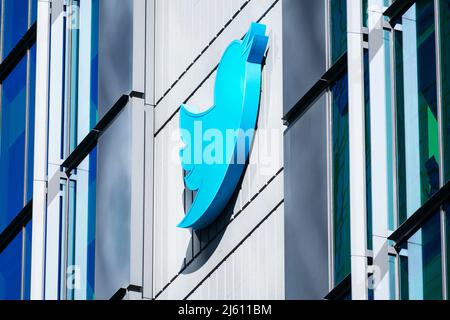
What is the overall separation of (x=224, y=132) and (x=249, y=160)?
62 cm

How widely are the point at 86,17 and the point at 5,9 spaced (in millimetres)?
3878

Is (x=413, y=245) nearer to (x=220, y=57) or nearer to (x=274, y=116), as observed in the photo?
(x=274, y=116)

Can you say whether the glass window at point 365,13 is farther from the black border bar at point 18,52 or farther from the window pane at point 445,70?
the black border bar at point 18,52

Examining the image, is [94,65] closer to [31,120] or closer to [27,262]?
[31,120]

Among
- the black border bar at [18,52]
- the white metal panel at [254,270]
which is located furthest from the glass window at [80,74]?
the white metal panel at [254,270]

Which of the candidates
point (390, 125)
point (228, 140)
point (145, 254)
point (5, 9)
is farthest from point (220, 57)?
point (5, 9)

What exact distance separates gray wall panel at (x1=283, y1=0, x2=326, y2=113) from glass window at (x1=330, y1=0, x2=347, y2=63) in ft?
0.81

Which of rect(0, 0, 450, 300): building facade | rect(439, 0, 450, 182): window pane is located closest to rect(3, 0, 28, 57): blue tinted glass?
rect(0, 0, 450, 300): building facade

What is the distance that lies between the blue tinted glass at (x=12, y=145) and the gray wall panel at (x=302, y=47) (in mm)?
8195

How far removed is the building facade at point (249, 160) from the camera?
1845 cm

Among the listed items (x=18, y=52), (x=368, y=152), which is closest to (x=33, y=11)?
(x=18, y=52)

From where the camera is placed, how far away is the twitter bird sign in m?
22.4

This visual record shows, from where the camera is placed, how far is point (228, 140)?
2272 cm

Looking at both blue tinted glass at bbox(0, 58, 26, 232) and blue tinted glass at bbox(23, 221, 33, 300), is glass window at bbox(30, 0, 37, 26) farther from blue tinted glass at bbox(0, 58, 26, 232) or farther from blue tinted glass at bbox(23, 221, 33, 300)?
blue tinted glass at bbox(23, 221, 33, 300)
